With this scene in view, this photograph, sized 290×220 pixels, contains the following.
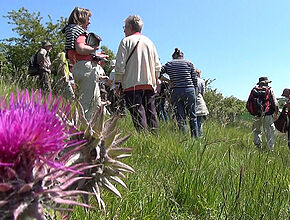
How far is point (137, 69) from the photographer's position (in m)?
5.06

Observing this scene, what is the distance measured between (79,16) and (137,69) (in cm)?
106

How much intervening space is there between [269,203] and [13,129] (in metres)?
1.80

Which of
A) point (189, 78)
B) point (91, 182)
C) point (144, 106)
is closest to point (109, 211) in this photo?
point (91, 182)

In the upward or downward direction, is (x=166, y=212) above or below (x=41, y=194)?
below

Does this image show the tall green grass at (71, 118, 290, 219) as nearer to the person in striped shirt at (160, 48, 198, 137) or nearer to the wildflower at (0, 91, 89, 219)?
the wildflower at (0, 91, 89, 219)

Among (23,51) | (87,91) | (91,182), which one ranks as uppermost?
(23,51)

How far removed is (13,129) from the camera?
0.89 meters

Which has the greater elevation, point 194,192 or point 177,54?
point 177,54

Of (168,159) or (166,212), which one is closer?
(166,212)

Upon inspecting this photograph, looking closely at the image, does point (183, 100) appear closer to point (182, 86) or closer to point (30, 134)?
point (182, 86)

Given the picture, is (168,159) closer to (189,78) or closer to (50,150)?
(50,150)

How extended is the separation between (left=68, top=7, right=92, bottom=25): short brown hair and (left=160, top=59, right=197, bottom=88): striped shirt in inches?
90.8

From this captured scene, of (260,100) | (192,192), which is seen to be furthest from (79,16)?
(260,100)

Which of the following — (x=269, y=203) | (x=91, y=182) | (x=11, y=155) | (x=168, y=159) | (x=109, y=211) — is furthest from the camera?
(x=168, y=159)
